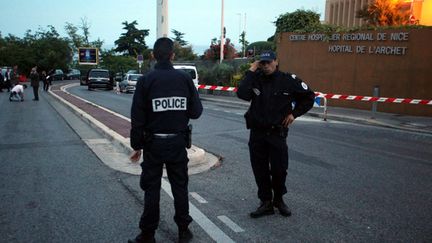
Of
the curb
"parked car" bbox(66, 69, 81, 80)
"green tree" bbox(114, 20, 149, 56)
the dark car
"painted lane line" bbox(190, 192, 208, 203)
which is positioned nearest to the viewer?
"painted lane line" bbox(190, 192, 208, 203)

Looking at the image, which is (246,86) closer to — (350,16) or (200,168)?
(200,168)

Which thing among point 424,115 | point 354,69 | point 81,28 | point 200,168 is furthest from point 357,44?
point 81,28

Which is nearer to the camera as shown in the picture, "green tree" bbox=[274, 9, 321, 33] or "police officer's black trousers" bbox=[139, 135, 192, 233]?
"police officer's black trousers" bbox=[139, 135, 192, 233]

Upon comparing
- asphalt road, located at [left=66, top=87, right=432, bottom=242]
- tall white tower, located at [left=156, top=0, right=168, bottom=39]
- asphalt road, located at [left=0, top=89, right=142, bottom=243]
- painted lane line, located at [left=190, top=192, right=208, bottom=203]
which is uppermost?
tall white tower, located at [left=156, top=0, right=168, bottom=39]

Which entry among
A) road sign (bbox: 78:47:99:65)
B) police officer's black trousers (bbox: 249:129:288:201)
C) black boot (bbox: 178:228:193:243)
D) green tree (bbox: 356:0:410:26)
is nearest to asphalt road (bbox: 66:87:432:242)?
police officer's black trousers (bbox: 249:129:288:201)

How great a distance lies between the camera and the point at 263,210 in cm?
509

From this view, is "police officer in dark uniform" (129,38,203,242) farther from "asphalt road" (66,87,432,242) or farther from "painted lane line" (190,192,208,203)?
"painted lane line" (190,192,208,203)

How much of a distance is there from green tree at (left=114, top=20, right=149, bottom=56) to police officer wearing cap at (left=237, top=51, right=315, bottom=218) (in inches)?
3505

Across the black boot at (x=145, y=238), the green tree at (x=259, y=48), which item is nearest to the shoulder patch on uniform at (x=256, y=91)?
the black boot at (x=145, y=238)

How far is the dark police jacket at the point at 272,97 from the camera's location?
485 centimetres

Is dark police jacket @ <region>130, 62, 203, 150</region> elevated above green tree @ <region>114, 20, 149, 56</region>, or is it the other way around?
green tree @ <region>114, 20, 149, 56</region>

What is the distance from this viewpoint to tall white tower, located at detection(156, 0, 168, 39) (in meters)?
10.7

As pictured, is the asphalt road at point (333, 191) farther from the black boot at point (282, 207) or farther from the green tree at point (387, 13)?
the green tree at point (387, 13)

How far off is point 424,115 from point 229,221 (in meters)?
14.2
